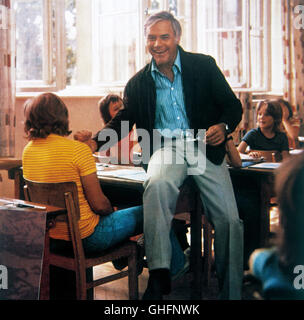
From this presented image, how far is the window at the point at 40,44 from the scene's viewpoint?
4.34 m

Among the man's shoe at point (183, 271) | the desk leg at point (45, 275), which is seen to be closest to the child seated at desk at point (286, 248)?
the desk leg at point (45, 275)

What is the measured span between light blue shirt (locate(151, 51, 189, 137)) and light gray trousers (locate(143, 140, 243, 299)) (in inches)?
6.7

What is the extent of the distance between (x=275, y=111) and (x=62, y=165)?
2.14 m

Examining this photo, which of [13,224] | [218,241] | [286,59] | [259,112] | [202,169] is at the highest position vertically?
[286,59]

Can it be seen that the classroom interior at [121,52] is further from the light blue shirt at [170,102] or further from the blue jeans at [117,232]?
the light blue shirt at [170,102]

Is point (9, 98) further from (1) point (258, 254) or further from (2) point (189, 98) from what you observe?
(1) point (258, 254)

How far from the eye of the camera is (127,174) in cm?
256

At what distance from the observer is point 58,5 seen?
4379 mm

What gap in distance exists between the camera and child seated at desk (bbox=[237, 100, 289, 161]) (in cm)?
371

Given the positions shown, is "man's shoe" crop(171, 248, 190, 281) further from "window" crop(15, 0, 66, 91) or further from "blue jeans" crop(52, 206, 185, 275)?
"window" crop(15, 0, 66, 91)

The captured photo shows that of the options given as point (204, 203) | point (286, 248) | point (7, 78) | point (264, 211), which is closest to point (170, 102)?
point (204, 203)
